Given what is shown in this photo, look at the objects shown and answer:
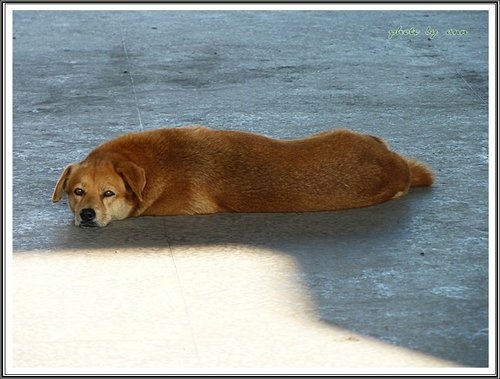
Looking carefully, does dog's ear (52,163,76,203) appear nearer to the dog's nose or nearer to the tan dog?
the tan dog

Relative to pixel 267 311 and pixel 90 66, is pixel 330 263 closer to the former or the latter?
pixel 267 311

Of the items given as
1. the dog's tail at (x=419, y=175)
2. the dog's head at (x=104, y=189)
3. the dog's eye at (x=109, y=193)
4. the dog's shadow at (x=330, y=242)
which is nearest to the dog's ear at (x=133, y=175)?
the dog's head at (x=104, y=189)

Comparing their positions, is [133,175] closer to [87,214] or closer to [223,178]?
[87,214]

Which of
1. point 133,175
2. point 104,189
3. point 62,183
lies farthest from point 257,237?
point 62,183

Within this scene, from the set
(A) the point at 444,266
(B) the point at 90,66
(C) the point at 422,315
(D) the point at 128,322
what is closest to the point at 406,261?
(A) the point at 444,266

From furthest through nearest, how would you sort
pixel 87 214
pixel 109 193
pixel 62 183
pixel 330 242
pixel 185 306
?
pixel 62 183 → pixel 109 193 → pixel 87 214 → pixel 330 242 → pixel 185 306

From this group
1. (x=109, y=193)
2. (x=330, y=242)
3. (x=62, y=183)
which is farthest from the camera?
(x=62, y=183)

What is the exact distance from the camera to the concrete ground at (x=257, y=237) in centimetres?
562

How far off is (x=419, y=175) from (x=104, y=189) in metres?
2.11

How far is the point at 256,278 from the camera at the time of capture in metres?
6.41

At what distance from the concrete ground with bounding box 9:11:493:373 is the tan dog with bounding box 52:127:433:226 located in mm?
98

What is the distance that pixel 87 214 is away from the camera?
7.19 m

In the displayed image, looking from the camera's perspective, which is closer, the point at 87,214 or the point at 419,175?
the point at 87,214

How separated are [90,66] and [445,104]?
136 inches
